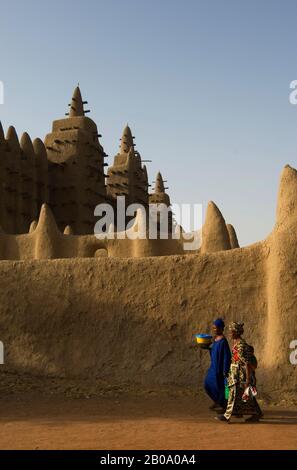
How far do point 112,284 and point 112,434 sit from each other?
4237 mm

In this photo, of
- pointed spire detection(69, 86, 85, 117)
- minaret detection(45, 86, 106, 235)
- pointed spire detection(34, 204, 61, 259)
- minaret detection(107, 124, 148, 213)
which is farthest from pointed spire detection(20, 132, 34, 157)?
pointed spire detection(34, 204, 61, 259)

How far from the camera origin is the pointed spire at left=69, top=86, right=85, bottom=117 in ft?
132

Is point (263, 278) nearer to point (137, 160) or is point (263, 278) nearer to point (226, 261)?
point (226, 261)

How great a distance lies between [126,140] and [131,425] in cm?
4022

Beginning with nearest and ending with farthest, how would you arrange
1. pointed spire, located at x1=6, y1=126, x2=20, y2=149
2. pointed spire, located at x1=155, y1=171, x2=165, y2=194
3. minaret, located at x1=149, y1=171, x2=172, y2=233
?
1. pointed spire, located at x1=6, y1=126, x2=20, y2=149
2. minaret, located at x1=149, y1=171, x2=172, y2=233
3. pointed spire, located at x1=155, y1=171, x2=165, y2=194

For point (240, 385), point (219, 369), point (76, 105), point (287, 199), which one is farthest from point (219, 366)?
point (76, 105)

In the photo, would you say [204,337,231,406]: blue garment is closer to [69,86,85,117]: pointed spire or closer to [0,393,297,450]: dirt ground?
[0,393,297,450]: dirt ground

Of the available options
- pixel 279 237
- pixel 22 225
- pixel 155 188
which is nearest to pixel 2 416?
pixel 279 237

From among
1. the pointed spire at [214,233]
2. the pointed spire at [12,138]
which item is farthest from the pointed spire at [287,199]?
the pointed spire at [12,138]

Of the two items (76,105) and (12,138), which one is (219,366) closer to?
(12,138)

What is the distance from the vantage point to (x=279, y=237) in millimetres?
9508

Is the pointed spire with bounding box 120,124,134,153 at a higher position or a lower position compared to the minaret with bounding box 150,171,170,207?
higher

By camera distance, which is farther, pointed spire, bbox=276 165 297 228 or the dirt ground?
pointed spire, bbox=276 165 297 228

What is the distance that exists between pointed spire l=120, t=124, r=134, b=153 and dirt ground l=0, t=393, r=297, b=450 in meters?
37.3
